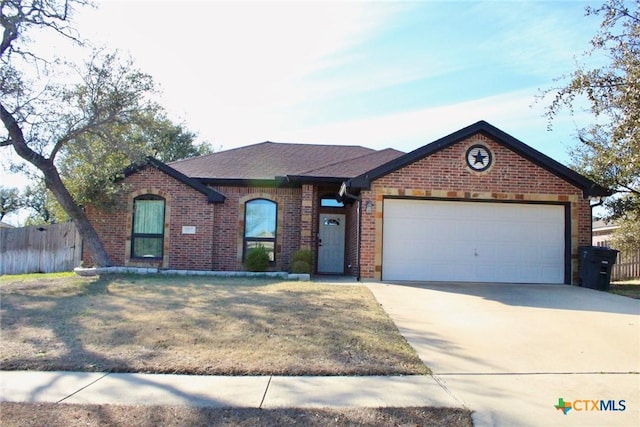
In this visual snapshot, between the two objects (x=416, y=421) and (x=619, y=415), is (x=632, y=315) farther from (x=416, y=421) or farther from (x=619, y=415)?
(x=416, y=421)

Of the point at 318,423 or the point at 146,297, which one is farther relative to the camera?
the point at 146,297

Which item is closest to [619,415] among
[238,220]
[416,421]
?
[416,421]

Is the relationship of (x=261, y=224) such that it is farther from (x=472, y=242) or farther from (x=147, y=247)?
(x=472, y=242)

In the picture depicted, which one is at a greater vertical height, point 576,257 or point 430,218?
point 430,218

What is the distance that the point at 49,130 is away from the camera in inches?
482

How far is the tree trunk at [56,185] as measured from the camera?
12070 mm

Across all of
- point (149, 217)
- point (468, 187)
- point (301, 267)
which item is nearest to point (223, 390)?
point (301, 267)

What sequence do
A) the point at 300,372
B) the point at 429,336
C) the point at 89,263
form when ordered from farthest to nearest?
the point at 89,263 < the point at 429,336 < the point at 300,372

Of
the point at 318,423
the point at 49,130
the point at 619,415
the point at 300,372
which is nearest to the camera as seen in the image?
the point at 318,423

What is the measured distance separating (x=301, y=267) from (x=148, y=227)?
5.33 metres

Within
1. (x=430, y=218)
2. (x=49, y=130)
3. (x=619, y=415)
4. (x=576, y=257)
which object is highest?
(x=49, y=130)

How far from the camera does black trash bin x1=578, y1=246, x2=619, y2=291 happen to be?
1141 cm

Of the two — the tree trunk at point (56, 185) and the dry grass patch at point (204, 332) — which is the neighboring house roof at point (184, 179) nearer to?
the tree trunk at point (56, 185)

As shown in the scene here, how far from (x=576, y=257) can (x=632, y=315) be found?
13.9 feet
